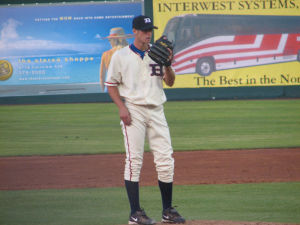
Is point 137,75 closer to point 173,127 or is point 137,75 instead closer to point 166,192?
point 166,192

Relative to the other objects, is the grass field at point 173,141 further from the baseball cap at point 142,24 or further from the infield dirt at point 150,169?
the baseball cap at point 142,24

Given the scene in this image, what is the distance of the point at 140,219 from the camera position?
14.3 feet

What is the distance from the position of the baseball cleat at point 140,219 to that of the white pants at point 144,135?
0.88 feet

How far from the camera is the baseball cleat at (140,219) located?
14.3 feet

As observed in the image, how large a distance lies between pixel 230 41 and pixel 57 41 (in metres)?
6.12

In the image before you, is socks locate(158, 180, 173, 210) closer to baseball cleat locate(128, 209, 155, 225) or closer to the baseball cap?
baseball cleat locate(128, 209, 155, 225)

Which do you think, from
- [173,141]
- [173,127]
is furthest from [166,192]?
[173,127]

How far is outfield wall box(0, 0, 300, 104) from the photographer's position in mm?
19578

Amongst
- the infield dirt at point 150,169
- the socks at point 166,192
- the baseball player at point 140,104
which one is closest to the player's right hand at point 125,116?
the baseball player at point 140,104

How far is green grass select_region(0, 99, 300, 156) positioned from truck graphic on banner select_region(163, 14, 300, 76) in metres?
1.64

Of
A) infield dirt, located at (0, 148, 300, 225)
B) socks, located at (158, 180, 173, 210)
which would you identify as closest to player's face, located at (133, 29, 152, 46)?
socks, located at (158, 180, 173, 210)

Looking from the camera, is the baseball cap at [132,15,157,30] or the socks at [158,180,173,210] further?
the socks at [158,180,173,210]

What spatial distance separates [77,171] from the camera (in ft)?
25.9

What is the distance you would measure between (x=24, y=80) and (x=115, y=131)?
27.4 ft
